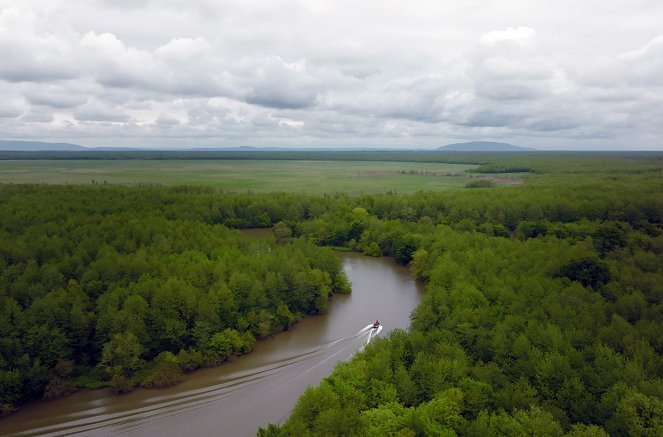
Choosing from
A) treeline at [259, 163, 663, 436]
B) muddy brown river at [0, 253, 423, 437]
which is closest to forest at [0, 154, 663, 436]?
treeline at [259, 163, 663, 436]

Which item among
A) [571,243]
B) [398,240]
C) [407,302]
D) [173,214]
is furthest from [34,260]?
[571,243]

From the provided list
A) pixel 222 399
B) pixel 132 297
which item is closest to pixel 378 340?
pixel 222 399

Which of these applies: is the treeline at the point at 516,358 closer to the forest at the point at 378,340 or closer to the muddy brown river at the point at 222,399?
the forest at the point at 378,340

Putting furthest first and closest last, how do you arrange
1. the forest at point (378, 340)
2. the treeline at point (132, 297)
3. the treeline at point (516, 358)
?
the treeline at point (132, 297)
the forest at point (378, 340)
the treeline at point (516, 358)

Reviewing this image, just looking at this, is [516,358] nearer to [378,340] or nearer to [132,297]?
[378,340]

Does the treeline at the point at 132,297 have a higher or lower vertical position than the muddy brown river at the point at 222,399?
higher

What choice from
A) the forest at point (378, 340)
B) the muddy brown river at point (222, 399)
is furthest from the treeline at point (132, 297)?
the muddy brown river at point (222, 399)

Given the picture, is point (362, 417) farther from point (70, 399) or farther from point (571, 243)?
point (571, 243)
